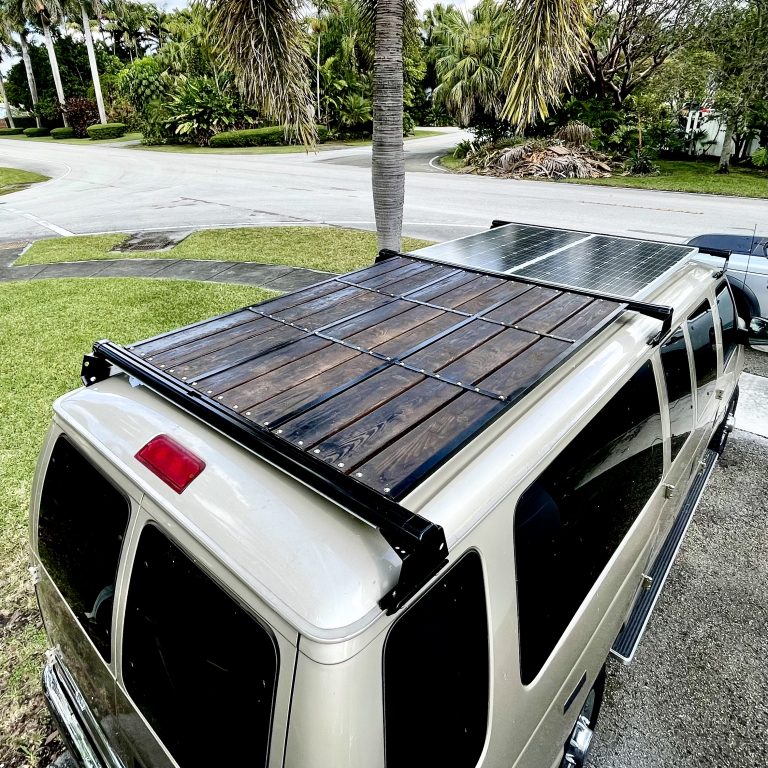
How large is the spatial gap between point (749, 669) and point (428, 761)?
2.53 m

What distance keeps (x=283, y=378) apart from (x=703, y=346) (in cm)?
252

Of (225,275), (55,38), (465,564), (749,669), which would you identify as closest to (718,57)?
(225,275)

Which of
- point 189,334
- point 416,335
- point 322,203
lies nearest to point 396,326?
point 416,335

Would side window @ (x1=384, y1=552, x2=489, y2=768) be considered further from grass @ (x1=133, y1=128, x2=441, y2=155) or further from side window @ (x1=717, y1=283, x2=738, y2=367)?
grass @ (x1=133, y1=128, x2=441, y2=155)

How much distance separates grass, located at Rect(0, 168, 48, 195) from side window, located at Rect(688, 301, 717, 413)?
2259 cm

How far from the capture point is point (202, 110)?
33062mm

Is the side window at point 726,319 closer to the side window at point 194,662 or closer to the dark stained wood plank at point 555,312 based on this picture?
the dark stained wood plank at point 555,312

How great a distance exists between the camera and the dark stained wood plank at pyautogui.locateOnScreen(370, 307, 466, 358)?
2.30m

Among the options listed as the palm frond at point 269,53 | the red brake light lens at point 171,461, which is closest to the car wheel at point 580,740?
the red brake light lens at point 171,461

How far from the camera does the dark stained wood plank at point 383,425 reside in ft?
5.42

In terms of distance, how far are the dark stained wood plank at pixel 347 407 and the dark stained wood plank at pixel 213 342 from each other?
678mm

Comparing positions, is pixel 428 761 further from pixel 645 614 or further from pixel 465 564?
pixel 645 614

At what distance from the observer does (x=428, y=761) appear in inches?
55.9

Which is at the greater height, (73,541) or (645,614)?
(73,541)
